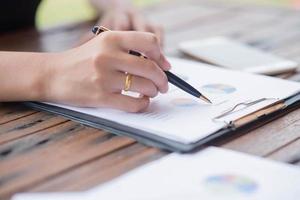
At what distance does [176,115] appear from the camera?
2.76 feet

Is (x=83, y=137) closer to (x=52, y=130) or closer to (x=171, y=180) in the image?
(x=52, y=130)

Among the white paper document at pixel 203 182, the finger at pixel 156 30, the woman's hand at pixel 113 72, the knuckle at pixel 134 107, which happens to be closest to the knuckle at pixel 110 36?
the woman's hand at pixel 113 72

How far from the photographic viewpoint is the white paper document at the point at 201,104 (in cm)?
79

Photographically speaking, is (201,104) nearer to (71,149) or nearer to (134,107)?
(134,107)

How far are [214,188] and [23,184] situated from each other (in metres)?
0.23

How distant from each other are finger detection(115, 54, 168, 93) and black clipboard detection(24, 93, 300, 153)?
85 mm

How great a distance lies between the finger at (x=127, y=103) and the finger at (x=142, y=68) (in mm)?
37

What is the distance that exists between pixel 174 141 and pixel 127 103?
131 mm

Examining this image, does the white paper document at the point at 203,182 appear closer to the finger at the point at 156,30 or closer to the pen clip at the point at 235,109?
the pen clip at the point at 235,109

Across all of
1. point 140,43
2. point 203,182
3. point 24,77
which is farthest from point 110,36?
point 203,182

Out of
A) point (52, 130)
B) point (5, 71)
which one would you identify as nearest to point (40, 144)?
point (52, 130)

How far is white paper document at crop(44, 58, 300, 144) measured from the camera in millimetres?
791

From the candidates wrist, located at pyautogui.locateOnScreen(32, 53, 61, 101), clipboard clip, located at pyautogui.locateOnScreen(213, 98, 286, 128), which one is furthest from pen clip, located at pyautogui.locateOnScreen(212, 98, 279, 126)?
wrist, located at pyautogui.locateOnScreen(32, 53, 61, 101)

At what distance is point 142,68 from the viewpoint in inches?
33.9
